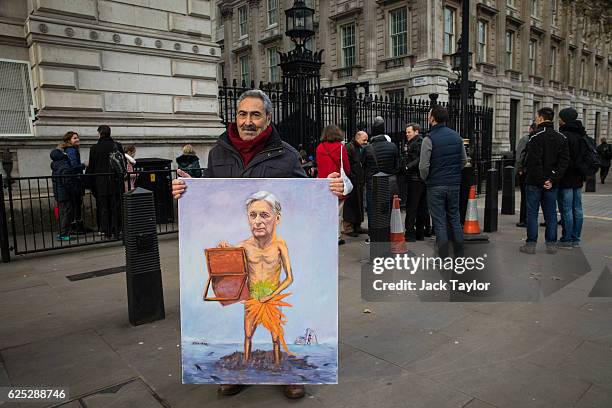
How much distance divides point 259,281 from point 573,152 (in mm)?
5882

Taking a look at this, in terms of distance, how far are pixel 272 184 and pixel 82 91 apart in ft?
28.6

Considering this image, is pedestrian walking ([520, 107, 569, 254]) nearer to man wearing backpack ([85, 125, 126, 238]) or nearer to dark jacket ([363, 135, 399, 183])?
dark jacket ([363, 135, 399, 183])

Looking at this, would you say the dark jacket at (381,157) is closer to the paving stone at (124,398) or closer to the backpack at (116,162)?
the backpack at (116,162)

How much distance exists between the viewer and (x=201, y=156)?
11297 mm

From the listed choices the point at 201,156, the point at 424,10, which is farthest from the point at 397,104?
the point at 424,10

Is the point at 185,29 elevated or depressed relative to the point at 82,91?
elevated

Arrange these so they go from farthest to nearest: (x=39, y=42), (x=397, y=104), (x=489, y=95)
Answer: (x=489, y=95)
(x=397, y=104)
(x=39, y=42)

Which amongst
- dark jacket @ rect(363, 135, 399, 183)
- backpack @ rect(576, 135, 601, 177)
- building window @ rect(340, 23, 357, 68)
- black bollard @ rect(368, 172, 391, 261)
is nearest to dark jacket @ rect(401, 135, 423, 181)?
dark jacket @ rect(363, 135, 399, 183)

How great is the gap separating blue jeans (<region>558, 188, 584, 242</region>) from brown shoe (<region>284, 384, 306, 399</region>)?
5615mm

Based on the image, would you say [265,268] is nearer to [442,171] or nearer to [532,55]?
[442,171]

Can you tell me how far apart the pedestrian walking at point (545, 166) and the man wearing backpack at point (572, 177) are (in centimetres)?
35

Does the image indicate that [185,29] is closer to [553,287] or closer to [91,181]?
[91,181]

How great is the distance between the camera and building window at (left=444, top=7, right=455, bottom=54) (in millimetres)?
24953

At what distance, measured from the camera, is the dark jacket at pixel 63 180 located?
776 centimetres
